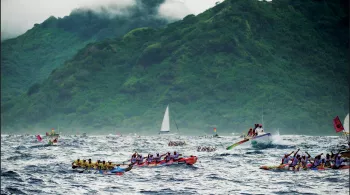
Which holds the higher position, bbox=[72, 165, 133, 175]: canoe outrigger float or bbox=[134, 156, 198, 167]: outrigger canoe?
bbox=[134, 156, 198, 167]: outrigger canoe

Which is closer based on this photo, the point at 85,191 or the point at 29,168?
the point at 85,191

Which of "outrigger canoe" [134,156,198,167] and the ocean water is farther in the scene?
"outrigger canoe" [134,156,198,167]

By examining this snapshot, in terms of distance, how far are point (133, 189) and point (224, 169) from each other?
18254 millimetres

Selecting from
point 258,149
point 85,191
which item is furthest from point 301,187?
point 258,149

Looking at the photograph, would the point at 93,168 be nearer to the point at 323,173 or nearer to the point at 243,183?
the point at 243,183

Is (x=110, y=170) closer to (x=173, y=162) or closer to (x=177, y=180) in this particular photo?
(x=177, y=180)

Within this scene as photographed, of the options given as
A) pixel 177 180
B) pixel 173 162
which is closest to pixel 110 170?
pixel 177 180

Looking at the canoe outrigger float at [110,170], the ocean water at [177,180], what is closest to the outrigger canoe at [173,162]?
the ocean water at [177,180]

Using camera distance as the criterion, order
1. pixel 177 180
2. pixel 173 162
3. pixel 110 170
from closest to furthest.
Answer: pixel 177 180 < pixel 110 170 < pixel 173 162

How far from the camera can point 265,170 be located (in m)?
54.6

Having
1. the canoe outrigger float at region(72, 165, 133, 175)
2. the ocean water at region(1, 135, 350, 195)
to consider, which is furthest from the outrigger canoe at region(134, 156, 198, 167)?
the canoe outrigger float at region(72, 165, 133, 175)

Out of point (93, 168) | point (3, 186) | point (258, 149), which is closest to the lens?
point (3, 186)

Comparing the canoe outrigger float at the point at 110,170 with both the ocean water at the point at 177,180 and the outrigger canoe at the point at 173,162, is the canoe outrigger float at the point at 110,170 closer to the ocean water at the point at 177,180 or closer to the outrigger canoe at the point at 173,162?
the ocean water at the point at 177,180

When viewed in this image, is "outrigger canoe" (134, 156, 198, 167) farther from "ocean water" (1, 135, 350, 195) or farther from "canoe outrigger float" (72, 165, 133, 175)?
"canoe outrigger float" (72, 165, 133, 175)
